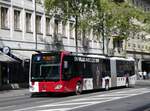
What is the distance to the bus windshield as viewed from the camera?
29.8 metres

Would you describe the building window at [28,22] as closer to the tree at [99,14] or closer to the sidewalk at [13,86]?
the tree at [99,14]

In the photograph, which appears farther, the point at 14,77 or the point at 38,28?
the point at 38,28

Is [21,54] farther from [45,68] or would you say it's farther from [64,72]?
[64,72]

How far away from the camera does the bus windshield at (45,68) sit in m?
29.8

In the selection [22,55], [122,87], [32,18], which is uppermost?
[32,18]

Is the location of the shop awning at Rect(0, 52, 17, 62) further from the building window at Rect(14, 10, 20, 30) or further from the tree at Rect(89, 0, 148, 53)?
the tree at Rect(89, 0, 148, 53)

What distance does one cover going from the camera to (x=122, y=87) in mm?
43625

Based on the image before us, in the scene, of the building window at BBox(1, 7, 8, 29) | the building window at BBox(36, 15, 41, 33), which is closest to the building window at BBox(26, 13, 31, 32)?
the building window at BBox(36, 15, 41, 33)

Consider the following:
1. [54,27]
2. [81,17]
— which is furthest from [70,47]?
[81,17]

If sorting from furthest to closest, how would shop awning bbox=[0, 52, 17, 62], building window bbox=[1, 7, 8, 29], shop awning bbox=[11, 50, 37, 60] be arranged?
1. shop awning bbox=[11, 50, 37, 60]
2. building window bbox=[1, 7, 8, 29]
3. shop awning bbox=[0, 52, 17, 62]

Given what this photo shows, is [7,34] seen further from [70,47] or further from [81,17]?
[70,47]

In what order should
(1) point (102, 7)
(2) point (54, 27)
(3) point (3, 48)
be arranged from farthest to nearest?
1. (2) point (54, 27)
2. (1) point (102, 7)
3. (3) point (3, 48)

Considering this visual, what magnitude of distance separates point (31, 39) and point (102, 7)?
7.41 metres

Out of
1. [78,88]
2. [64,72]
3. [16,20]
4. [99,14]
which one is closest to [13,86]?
[16,20]
